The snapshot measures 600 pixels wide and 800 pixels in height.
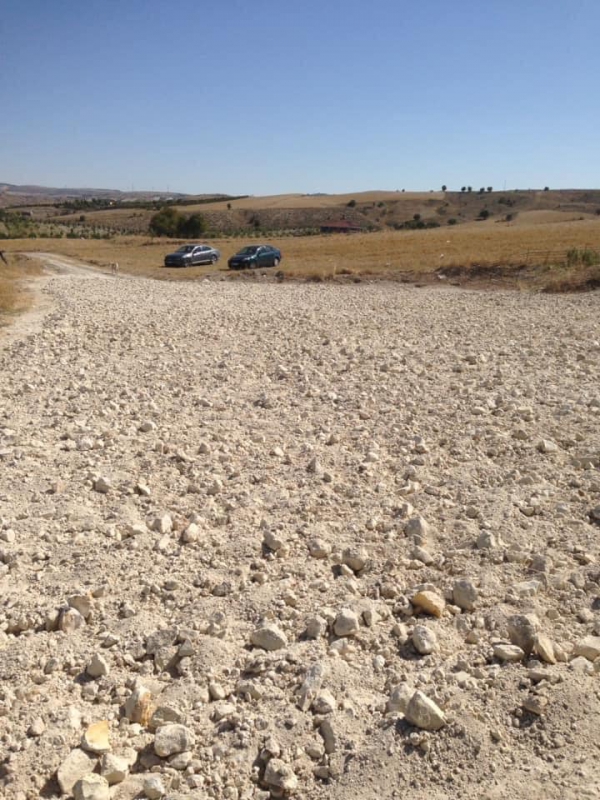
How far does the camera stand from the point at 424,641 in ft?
13.9

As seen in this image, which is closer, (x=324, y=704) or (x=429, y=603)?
(x=324, y=704)

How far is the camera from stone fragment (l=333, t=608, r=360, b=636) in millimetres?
4383

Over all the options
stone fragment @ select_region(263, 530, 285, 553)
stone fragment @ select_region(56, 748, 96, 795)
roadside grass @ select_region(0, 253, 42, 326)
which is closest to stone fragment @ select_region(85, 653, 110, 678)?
stone fragment @ select_region(56, 748, 96, 795)

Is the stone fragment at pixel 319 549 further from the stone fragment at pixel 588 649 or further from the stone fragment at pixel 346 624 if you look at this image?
the stone fragment at pixel 588 649

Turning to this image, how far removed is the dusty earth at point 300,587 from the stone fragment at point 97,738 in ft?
0.04

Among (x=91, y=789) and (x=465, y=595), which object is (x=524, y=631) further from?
(x=91, y=789)

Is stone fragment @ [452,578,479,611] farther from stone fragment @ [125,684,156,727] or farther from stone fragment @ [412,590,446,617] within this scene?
stone fragment @ [125,684,156,727]

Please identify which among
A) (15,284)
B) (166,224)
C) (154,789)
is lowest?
(154,789)

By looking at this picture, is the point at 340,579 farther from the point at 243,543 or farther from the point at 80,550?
the point at 80,550

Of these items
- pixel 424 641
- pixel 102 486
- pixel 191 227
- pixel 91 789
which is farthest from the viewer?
pixel 191 227

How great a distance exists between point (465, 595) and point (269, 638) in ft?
4.58

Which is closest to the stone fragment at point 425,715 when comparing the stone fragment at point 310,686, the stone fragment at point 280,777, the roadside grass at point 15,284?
the stone fragment at point 310,686

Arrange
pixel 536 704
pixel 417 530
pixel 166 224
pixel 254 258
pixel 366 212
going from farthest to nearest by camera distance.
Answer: pixel 366 212 < pixel 166 224 < pixel 254 258 < pixel 417 530 < pixel 536 704

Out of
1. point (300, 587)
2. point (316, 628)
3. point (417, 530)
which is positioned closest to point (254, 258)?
point (417, 530)
